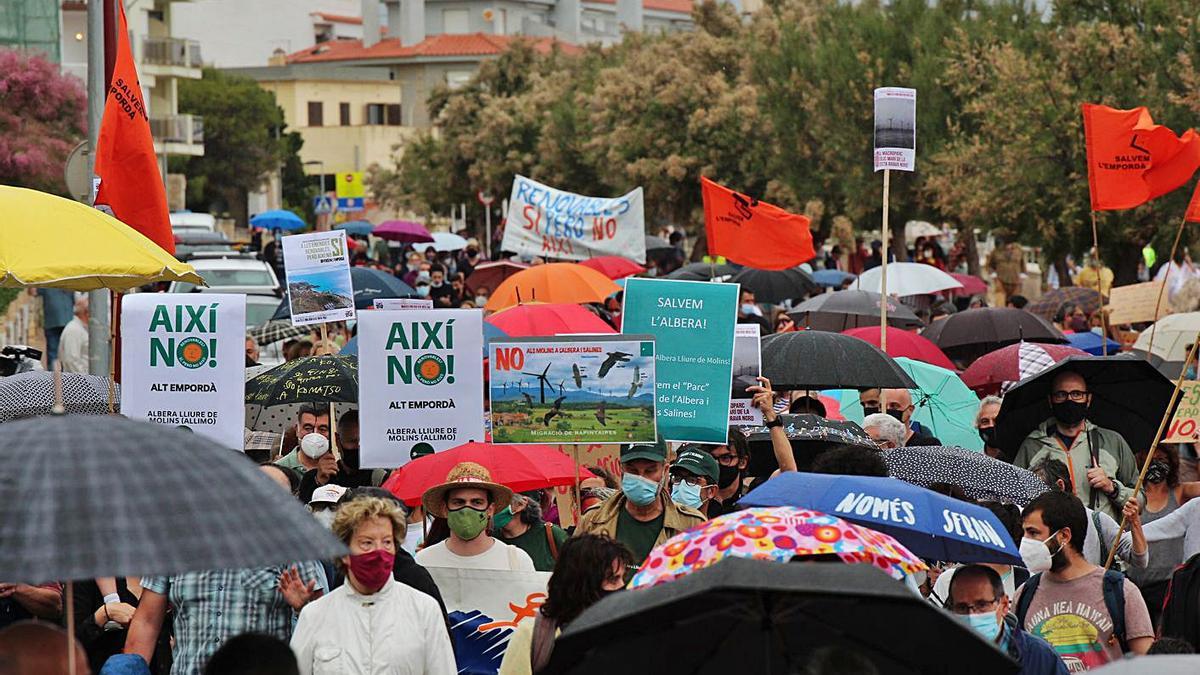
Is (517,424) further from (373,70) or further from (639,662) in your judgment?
(373,70)

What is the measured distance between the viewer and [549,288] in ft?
59.8

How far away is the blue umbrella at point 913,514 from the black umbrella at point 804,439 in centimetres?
256

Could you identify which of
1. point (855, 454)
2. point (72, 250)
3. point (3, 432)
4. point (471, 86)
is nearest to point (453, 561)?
point (855, 454)

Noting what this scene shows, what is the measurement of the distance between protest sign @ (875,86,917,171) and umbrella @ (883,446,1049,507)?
6.03 meters

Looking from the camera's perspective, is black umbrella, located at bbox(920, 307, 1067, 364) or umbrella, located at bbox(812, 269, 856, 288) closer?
black umbrella, located at bbox(920, 307, 1067, 364)

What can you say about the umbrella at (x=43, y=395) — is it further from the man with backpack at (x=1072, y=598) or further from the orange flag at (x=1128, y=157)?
the orange flag at (x=1128, y=157)

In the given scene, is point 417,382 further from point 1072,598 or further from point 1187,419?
point 1072,598

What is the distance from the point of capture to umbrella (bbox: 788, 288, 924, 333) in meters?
18.7

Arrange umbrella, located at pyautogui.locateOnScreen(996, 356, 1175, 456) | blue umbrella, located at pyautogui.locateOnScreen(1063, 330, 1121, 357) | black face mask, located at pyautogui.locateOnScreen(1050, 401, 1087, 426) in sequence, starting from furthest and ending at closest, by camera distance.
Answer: blue umbrella, located at pyautogui.locateOnScreen(1063, 330, 1121, 357) < umbrella, located at pyautogui.locateOnScreen(996, 356, 1175, 456) < black face mask, located at pyautogui.locateOnScreen(1050, 401, 1087, 426)

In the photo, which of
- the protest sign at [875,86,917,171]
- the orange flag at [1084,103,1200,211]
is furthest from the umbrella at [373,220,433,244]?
the orange flag at [1084,103,1200,211]

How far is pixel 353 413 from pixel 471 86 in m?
58.0

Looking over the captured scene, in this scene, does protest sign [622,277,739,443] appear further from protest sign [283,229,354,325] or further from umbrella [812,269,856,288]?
umbrella [812,269,856,288]

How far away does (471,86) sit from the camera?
68.2m

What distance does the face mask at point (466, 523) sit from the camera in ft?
25.8
